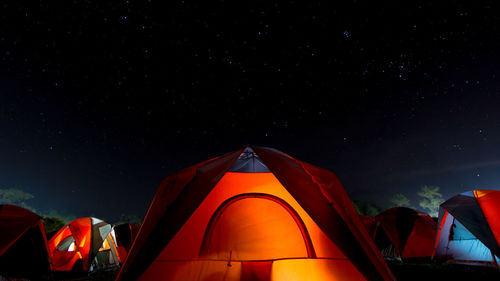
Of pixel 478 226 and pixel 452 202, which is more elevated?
pixel 452 202

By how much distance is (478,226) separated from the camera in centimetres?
679

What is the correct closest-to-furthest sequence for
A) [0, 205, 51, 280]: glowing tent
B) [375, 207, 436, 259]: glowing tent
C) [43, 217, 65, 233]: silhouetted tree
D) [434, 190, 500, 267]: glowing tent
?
1. [0, 205, 51, 280]: glowing tent
2. [434, 190, 500, 267]: glowing tent
3. [375, 207, 436, 259]: glowing tent
4. [43, 217, 65, 233]: silhouetted tree

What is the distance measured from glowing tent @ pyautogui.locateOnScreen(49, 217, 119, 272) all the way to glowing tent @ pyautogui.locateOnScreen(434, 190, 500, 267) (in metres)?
12.1

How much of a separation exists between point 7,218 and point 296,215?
605 cm

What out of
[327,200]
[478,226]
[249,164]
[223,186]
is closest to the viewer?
[327,200]

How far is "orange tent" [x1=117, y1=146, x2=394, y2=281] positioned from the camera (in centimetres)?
318

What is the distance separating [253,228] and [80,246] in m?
7.51

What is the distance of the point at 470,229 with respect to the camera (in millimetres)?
6938

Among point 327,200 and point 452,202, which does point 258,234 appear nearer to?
point 327,200

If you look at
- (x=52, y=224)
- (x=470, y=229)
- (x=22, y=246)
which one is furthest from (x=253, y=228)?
(x=52, y=224)

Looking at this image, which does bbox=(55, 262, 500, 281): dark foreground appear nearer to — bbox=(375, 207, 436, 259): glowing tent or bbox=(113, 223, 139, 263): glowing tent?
bbox=(375, 207, 436, 259): glowing tent

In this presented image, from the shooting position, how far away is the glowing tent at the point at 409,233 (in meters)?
9.29

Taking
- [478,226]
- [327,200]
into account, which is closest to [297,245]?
[327,200]

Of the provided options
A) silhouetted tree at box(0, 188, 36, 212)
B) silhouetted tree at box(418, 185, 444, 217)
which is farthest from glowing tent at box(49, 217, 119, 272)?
silhouetted tree at box(418, 185, 444, 217)
